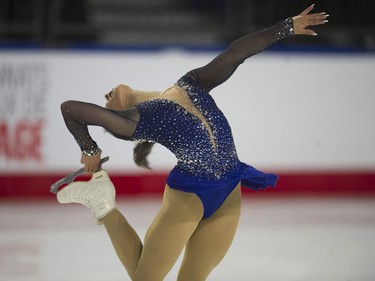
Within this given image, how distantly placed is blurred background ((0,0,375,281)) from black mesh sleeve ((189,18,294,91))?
354cm

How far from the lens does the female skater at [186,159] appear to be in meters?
2.84

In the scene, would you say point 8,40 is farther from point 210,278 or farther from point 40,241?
point 210,278

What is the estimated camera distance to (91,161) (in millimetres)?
2945

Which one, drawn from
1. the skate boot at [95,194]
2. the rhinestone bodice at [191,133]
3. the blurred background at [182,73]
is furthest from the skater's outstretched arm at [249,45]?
the blurred background at [182,73]

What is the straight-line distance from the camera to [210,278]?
12.8ft

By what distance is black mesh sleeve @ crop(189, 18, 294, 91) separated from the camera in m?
2.91

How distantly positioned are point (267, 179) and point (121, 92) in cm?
74

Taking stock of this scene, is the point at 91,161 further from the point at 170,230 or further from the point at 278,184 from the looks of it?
the point at 278,184

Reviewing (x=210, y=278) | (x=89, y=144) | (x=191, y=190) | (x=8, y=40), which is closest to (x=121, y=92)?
(x=89, y=144)

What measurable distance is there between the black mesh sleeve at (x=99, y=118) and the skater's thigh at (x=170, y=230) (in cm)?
34

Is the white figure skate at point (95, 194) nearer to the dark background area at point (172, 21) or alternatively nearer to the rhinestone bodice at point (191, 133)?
the rhinestone bodice at point (191, 133)

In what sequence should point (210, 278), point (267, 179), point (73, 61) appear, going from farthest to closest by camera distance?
point (73, 61) → point (210, 278) → point (267, 179)

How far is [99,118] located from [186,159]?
15.7 inches

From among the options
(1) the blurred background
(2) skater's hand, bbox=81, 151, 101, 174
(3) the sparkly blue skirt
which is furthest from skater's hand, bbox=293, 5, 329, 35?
(1) the blurred background
